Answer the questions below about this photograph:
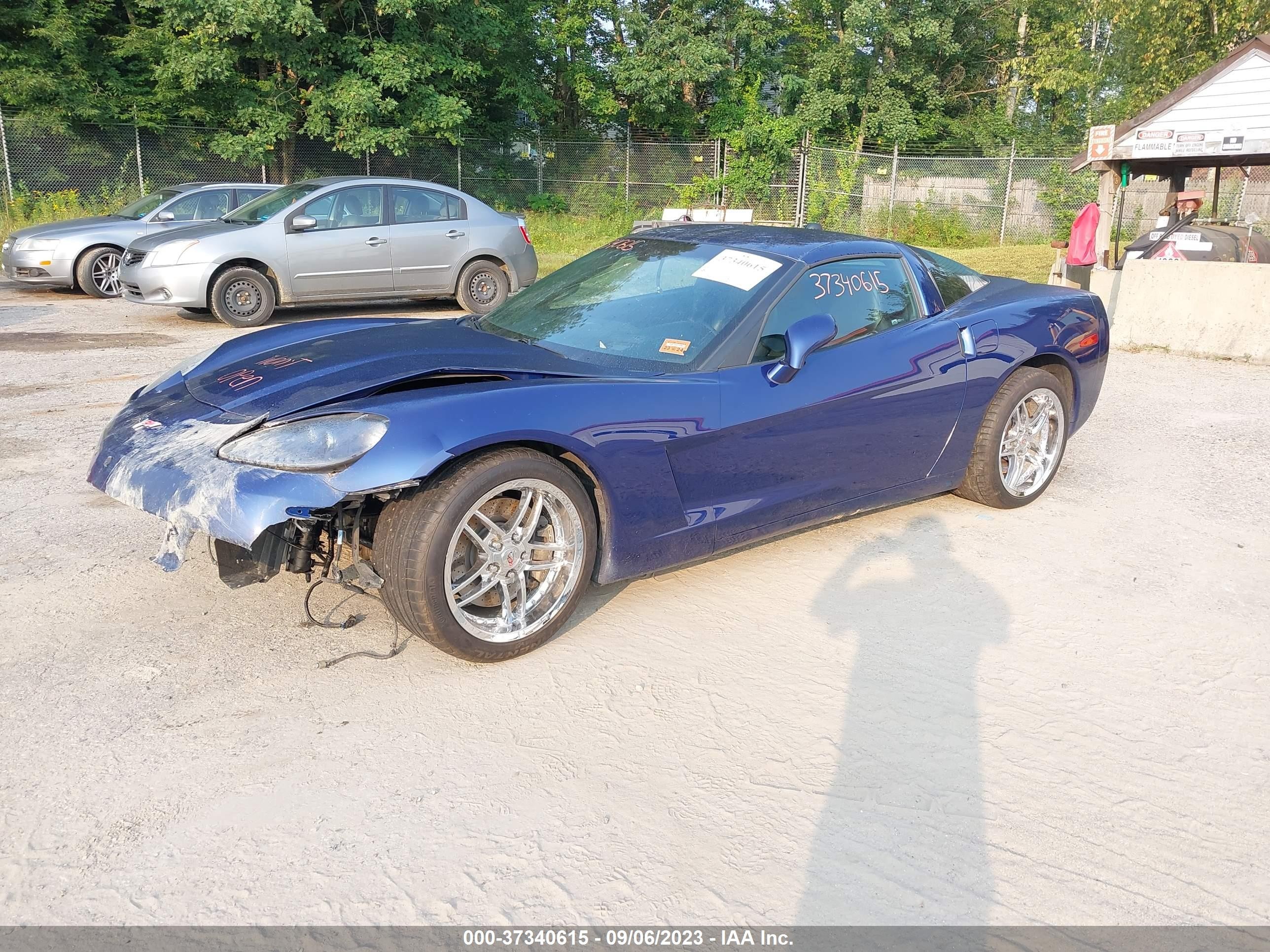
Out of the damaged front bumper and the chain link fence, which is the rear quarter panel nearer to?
the damaged front bumper

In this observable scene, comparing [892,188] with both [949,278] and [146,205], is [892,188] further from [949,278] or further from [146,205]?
[949,278]

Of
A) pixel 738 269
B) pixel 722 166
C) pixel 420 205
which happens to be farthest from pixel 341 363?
pixel 722 166

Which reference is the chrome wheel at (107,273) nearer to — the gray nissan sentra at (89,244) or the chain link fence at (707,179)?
the gray nissan sentra at (89,244)

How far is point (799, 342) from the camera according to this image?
4.21 m

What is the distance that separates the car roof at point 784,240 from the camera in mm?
4770

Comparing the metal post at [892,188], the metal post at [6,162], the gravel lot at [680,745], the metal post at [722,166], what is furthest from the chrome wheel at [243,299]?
the metal post at [722,166]

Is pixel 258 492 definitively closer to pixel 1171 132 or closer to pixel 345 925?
pixel 345 925

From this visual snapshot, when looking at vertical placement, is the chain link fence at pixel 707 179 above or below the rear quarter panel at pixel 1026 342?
above

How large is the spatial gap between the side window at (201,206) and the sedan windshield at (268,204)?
7.03 feet

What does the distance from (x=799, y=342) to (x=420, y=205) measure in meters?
9.16

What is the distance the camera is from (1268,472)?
6559mm

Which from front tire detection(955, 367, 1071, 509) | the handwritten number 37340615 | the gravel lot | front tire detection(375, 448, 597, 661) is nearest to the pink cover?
front tire detection(955, 367, 1071, 509)

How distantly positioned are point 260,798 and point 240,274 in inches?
378

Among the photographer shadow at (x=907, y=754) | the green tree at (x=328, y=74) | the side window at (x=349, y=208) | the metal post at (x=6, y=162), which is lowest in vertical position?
the photographer shadow at (x=907, y=754)
